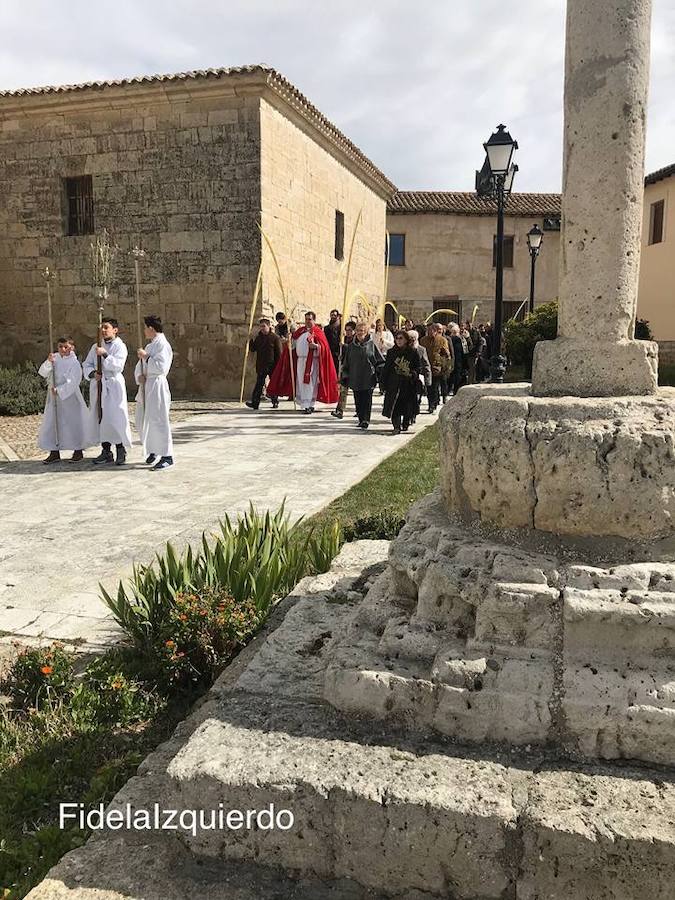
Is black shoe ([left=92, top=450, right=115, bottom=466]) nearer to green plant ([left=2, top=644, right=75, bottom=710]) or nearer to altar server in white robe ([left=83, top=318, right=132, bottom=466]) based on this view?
altar server in white robe ([left=83, top=318, right=132, bottom=466])

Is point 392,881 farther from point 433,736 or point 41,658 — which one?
point 41,658

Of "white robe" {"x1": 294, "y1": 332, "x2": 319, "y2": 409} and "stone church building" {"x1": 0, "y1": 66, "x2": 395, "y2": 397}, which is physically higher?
"stone church building" {"x1": 0, "y1": 66, "x2": 395, "y2": 397}

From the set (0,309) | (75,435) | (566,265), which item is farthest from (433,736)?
(0,309)

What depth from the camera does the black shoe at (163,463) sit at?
817cm

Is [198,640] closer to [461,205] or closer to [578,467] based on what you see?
[578,467]

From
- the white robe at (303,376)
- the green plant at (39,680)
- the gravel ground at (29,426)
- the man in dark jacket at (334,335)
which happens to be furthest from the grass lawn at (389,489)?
the man in dark jacket at (334,335)

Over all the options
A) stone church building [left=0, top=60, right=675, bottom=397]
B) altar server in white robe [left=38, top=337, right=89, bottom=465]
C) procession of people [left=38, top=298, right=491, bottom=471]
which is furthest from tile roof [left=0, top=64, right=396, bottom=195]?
altar server in white robe [left=38, top=337, right=89, bottom=465]

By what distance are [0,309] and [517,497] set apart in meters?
16.3

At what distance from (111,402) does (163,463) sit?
104 centimetres

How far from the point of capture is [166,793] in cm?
211

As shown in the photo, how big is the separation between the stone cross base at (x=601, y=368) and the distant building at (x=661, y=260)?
22951 mm

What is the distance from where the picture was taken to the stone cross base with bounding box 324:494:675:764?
203 cm

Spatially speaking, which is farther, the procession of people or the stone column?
the procession of people

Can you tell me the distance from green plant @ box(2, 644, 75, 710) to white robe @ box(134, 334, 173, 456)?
5230mm
